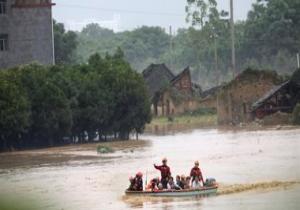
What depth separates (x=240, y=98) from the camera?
3182 inches

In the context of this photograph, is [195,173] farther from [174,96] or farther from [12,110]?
[174,96]

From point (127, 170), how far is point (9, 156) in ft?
45.4

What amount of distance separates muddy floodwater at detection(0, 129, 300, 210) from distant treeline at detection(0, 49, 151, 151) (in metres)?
1.73

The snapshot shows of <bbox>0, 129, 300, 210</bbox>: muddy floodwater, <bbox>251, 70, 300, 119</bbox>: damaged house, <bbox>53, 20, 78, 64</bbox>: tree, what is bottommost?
<bbox>0, 129, 300, 210</bbox>: muddy floodwater

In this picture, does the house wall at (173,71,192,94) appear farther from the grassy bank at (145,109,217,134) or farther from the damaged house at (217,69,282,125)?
the damaged house at (217,69,282,125)

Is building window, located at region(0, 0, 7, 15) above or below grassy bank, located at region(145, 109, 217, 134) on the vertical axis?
above

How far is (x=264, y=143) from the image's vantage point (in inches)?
2265

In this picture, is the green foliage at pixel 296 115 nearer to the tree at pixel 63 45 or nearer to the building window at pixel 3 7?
the building window at pixel 3 7

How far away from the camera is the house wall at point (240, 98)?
80.2 m

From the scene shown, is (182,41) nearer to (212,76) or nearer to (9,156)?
(212,76)

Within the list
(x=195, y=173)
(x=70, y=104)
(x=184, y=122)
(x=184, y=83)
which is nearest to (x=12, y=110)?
(x=70, y=104)

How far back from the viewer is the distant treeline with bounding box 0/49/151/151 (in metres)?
62.2

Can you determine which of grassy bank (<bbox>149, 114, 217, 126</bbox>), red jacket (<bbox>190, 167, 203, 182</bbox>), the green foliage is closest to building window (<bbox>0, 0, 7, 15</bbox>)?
grassy bank (<bbox>149, 114, 217, 126</bbox>)

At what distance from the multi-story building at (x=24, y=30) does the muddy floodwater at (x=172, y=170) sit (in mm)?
10943
